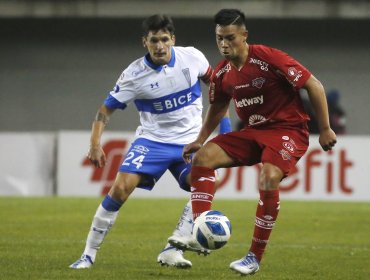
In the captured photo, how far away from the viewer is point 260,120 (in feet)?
27.5

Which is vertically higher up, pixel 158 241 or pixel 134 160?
pixel 134 160

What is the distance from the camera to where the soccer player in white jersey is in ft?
29.2

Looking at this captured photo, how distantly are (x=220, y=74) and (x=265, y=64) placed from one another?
444mm

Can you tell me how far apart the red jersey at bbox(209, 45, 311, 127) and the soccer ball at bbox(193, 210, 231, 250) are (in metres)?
0.92

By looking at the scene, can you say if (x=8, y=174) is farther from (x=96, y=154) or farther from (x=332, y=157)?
(x=96, y=154)

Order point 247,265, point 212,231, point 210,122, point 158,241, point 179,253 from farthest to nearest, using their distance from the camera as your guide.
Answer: point 158,241 → point 179,253 → point 210,122 → point 247,265 → point 212,231

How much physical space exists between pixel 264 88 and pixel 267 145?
435mm

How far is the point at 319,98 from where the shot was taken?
8023mm

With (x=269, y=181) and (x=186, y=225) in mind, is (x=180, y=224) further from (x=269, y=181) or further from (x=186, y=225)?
(x=269, y=181)

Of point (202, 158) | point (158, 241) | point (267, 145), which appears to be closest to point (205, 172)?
point (202, 158)

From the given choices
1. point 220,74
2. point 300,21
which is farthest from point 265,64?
point 300,21

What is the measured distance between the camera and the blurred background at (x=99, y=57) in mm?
26641

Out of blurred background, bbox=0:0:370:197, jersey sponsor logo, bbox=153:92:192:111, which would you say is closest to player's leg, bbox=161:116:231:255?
jersey sponsor logo, bbox=153:92:192:111

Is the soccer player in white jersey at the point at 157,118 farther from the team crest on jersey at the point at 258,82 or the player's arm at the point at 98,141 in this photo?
the team crest on jersey at the point at 258,82
